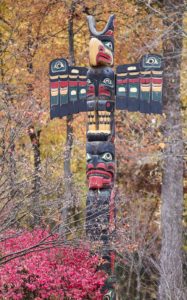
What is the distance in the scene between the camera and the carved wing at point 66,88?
10758 mm

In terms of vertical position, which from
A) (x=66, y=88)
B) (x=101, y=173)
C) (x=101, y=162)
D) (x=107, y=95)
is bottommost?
(x=101, y=173)

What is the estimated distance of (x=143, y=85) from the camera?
10250 millimetres

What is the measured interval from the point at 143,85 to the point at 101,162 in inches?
57.0

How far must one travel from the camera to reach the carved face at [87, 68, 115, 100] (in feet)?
33.4

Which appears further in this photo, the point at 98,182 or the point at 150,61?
the point at 150,61

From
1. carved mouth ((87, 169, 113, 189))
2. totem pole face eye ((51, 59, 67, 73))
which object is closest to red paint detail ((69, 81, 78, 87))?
totem pole face eye ((51, 59, 67, 73))

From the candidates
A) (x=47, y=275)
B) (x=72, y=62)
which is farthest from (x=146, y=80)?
(x=47, y=275)

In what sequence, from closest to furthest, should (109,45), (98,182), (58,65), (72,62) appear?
(98,182) → (109,45) → (58,65) → (72,62)

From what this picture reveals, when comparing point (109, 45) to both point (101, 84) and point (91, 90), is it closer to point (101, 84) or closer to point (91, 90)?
point (101, 84)

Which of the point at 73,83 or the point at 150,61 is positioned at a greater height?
the point at 150,61

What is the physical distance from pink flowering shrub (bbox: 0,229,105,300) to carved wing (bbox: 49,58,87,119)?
7.94 ft

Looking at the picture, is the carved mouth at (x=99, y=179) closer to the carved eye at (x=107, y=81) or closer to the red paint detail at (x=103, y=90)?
the red paint detail at (x=103, y=90)

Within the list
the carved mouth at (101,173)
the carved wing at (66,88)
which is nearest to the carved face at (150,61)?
the carved wing at (66,88)

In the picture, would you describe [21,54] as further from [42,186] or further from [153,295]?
[153,295]
